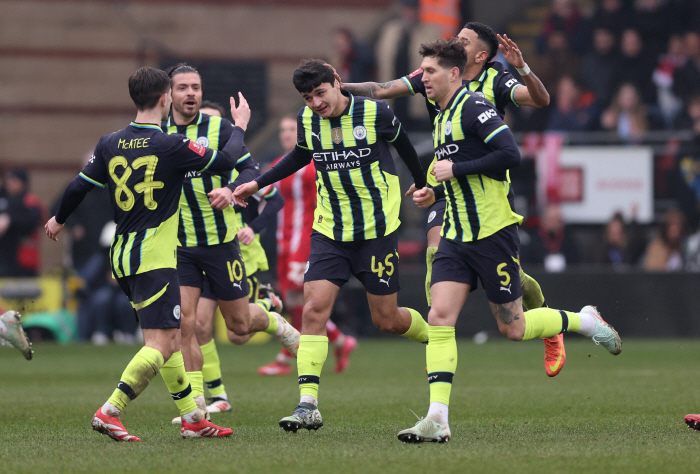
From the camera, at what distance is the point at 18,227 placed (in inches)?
607

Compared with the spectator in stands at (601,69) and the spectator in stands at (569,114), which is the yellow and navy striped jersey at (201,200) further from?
the spectator in stands at (601,69)

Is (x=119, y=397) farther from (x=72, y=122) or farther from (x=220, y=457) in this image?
(x=72, y=122)

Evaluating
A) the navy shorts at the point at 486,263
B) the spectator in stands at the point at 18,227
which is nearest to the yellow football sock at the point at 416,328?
the navy shorts at the point at 486,263

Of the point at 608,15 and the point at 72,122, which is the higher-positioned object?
the point at 608,15

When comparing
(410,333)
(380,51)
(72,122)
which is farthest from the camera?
(72,122)

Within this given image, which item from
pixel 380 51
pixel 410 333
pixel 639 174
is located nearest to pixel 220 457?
pixel 410 333

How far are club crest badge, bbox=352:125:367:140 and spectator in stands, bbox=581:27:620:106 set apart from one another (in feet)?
38.0

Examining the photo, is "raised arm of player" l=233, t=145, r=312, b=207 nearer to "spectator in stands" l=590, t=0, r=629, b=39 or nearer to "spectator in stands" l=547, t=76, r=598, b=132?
"spectator in stands" l=547, t=76, r=598, b=132

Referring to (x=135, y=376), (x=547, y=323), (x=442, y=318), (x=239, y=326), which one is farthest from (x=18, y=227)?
(x=442, y=318)

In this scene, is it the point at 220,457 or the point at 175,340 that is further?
the point at 175,340

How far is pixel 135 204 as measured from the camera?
19.0ft

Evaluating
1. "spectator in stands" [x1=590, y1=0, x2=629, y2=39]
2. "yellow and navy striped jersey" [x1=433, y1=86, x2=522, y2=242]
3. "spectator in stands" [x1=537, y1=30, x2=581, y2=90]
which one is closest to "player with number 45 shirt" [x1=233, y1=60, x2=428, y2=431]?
"yellow and navy striped jersey" [x1=433, y1=86, x2=522, y2=242]

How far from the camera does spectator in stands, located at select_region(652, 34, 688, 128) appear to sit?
16.6 m

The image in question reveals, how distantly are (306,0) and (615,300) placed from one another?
8895 millimetres
